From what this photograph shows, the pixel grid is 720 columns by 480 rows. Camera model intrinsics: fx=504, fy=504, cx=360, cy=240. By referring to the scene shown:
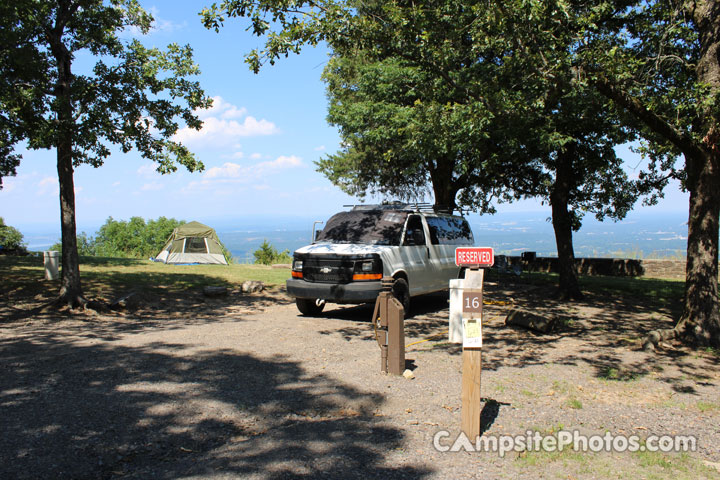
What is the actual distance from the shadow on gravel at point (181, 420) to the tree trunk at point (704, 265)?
209 inches

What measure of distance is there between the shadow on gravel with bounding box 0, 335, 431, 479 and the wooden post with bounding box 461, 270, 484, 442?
0.61m

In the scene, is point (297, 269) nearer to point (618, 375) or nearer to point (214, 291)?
point (214, 291)

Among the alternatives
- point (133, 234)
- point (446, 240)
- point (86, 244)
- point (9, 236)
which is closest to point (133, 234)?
point (133, 234)

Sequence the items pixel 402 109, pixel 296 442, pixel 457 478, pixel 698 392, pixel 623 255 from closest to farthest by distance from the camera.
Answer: pixel 457 478 < pixel 296 442 < pixel 698 392 < pixel 402 109 < pixel 623 255

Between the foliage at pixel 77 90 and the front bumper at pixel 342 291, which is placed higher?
the foliage at pixel 77 90

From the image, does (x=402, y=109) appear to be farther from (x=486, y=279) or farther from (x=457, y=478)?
(x=457, y=478)

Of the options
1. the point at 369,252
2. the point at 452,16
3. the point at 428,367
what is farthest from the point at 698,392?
the point at 452,16

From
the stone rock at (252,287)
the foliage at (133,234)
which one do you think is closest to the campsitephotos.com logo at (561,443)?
the stone rock at (252,287)

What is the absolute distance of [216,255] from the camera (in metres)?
24.0

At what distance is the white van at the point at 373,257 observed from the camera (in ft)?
29.9

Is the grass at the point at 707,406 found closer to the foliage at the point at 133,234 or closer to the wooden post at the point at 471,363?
the wooden post at the point at 471,363

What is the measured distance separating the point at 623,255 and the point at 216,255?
19.2 meters

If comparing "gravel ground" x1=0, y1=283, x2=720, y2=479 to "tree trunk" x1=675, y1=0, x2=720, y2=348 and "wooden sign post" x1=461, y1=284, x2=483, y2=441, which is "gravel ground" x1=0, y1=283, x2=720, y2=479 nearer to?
"wooden sign post" x1=461, y1=284, x2=483, y2=441

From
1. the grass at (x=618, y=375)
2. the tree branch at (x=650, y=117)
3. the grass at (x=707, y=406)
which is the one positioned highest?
the tree branch at (x=650, y=117)
